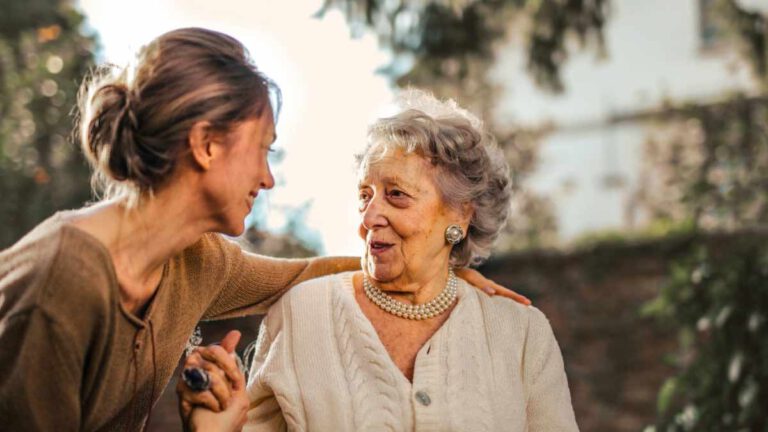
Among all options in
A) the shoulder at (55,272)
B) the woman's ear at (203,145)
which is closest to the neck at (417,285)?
the woman's ear at (203,145)

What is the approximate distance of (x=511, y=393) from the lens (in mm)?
3102

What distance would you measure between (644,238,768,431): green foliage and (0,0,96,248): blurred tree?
357 centimetres

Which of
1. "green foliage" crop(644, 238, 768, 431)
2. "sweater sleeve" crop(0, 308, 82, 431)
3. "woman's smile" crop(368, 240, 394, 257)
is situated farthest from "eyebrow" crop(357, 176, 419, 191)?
"green foliage" crop(644, 238, 768, 431)

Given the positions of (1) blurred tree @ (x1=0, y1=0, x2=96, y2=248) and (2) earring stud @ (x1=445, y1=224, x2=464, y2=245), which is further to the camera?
(1) blurred tree @ (x1=0, y1=0, x2=96, y2=248)

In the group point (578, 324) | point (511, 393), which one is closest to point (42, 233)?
point (511, 393)

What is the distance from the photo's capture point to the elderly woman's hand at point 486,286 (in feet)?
11.0

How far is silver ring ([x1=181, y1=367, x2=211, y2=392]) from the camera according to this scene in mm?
2643

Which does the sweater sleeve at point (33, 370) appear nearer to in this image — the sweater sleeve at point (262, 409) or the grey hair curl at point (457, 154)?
the sweater sleeve at point (262, 409)

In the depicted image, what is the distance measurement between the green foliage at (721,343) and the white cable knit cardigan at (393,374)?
9.23 feet

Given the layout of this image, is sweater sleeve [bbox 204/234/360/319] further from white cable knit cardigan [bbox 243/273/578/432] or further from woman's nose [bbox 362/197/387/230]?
woman's nose [bbox 362/197/387/230]

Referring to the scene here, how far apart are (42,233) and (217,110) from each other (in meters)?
0.48

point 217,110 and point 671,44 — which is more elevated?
point 217,110

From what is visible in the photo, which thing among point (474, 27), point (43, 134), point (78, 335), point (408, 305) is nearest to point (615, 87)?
point (474, 27)

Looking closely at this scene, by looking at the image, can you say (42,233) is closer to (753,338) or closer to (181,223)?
→ (181,223)
